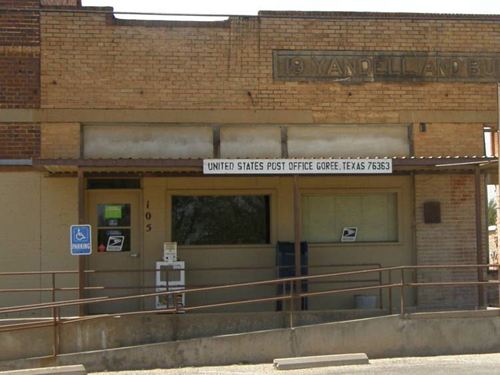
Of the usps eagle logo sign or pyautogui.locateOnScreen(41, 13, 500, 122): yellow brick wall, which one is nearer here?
pyautogui.locateOnScreen(41, 13, 500, 122): yellow brick wall

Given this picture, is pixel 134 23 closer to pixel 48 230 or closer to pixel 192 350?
pixel 48 230

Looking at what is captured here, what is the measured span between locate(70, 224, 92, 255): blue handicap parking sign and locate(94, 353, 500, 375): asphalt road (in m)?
1.95

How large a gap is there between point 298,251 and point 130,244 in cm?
322

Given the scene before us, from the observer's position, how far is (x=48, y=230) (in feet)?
44.5

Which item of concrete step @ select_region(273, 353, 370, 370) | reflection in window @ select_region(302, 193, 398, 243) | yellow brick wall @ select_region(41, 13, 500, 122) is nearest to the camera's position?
concrete step @ select_region(273, 353, 370, 370)

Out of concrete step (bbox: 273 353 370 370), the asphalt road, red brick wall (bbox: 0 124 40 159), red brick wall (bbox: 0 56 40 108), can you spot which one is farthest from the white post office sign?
red brick wall (bbox: 0 56 40 108)

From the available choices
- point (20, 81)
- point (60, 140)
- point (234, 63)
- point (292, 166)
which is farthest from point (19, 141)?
point (292, 166)

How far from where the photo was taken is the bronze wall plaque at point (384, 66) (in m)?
14.2

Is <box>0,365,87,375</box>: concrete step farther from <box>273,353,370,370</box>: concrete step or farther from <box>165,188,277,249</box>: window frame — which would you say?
<box>165,188,277,249</box>: window frame

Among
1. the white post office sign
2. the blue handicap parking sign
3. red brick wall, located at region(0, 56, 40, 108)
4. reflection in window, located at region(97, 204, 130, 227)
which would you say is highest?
red brick wall, located at region(0, 56, 40, 108)

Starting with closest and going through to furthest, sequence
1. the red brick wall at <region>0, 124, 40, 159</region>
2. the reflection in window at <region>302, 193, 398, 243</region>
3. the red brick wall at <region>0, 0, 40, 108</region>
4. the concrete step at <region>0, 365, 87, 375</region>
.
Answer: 1. the concrete step at <region>0, 365, 87, 375</region>
2. the red brick wall at <region>0, 124, 40, 159</region>
3. the red brick wall at <region>0, 0, 40, 108</region>
4. the reflection in window at <region>302, 193, 398, 243</region>

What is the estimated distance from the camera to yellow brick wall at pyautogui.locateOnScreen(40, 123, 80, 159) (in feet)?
44.5

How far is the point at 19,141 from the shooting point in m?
13.5

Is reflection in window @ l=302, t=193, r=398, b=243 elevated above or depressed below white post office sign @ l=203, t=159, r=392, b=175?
below
